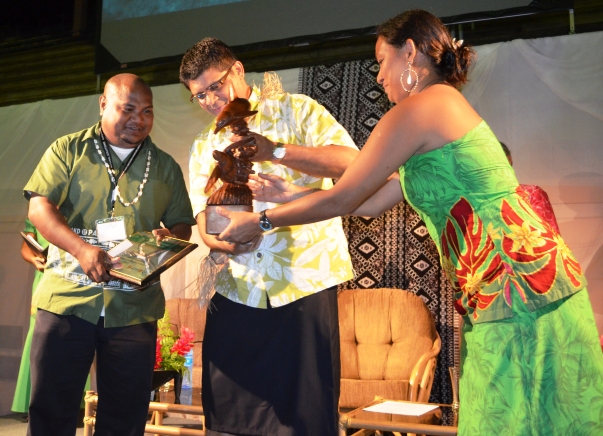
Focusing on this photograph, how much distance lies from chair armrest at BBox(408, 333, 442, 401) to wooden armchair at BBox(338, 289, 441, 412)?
41mm

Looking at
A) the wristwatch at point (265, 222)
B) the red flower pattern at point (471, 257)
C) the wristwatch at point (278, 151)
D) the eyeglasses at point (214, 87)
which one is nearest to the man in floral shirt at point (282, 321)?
the wristwatch at point (278, 151)

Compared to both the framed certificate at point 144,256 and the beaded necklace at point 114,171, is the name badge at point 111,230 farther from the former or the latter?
the framed certificate at point 144,256

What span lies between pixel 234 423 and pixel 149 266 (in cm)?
60

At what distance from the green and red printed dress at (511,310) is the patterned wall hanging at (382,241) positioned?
357cm

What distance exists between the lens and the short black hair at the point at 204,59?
2.37 metres

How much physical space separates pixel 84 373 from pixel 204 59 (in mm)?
1283

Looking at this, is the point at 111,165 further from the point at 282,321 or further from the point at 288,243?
the point at 282,321

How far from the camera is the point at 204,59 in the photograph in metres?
2.36

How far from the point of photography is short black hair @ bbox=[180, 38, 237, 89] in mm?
2367

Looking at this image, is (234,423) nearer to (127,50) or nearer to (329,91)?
(329,91)

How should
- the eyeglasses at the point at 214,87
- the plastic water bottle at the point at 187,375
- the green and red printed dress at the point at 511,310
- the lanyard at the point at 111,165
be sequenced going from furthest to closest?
the plastic water bottle at the point at 187,375, the lanyard at the point at 111,165, the eyeglasses at the point at 214,87, the green and red printed dress at the point at 511,310

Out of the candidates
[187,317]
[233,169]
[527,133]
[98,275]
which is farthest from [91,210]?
[527,133]

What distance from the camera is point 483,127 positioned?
1638 millimetres

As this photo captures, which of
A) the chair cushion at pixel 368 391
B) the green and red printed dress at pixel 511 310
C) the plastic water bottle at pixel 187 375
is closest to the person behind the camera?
the green and red printed dress at pixel 511 310
